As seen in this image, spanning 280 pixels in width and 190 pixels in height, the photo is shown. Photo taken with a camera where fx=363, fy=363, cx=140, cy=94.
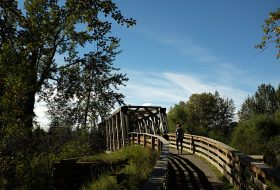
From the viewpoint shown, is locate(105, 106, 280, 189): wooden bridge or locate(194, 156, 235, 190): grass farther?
locate(194, 156, 235, 190): grass

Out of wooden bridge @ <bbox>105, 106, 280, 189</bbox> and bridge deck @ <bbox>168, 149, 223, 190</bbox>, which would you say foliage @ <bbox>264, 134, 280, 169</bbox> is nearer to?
wooden bridge @ <bbox>105, 106, 280, 189</bbox>

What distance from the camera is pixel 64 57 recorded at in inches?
1066

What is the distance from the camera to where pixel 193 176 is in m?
13.0

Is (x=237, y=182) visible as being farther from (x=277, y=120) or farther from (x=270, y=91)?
(x=270, y=91)

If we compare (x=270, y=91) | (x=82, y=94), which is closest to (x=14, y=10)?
(x=82, y=94)

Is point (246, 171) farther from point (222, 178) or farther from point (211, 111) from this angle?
point (211, 111)

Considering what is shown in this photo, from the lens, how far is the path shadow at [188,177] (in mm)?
11406

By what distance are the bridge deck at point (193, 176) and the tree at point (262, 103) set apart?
8383 cm

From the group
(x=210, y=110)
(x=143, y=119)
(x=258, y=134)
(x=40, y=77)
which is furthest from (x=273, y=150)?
(x=210, y=110)

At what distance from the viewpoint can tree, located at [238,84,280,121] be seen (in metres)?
97.6

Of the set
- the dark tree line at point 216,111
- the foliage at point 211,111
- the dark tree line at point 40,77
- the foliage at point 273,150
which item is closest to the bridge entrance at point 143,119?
the dark tree line at point 40,77

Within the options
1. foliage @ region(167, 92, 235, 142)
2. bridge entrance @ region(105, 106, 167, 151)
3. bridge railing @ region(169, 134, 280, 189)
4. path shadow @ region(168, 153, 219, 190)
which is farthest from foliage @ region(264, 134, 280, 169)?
foliage @ region(167, 92, 235, 142)

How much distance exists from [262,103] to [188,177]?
304ft

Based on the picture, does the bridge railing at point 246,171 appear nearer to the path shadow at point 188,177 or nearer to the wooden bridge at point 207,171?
the wooden bridge at point 207,171
